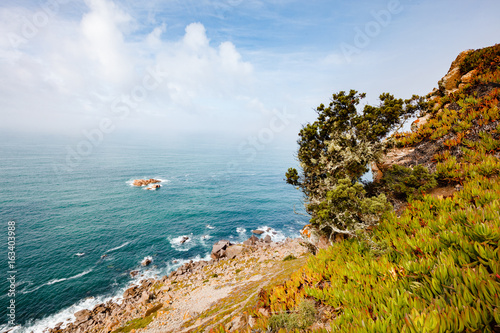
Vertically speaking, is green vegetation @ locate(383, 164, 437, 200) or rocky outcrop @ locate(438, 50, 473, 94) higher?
rocky outcrop @ locate(438, 50, 473, 94)

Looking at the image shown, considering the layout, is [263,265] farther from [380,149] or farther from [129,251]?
[129,251]

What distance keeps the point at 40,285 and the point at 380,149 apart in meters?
42.8

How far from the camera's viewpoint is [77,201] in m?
49.0

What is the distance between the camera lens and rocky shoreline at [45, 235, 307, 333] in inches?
657

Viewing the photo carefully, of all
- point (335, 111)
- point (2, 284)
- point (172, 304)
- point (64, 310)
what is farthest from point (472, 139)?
point (2, 284)

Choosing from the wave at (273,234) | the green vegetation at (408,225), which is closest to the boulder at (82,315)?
the green vegetation at (408,225)

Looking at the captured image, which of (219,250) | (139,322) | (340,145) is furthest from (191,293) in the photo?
(340,145)

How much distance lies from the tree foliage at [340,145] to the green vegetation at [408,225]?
0.08 metres

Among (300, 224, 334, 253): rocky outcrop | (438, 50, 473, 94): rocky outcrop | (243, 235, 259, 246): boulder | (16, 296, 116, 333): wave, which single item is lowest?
(16, 296, 116, 333): wave

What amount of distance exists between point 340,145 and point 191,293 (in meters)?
23.2

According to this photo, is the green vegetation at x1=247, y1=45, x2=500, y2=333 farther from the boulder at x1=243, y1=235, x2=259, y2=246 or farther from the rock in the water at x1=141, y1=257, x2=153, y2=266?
the rock in the water at x1=141, y1=257, x2=153, y2=266

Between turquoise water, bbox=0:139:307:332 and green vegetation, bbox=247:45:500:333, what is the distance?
2893 centimetres

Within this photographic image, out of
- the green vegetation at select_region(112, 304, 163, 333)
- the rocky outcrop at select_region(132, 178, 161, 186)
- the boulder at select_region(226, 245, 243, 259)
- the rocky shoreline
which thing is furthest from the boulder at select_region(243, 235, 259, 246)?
the rocky outcrop at select_region(132, 178, 161, 186)

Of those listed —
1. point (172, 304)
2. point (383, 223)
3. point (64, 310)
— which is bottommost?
point (64, 310)
